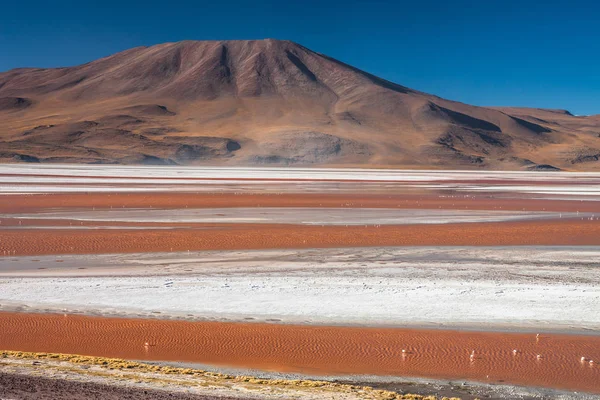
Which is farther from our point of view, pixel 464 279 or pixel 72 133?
pixel 72 133

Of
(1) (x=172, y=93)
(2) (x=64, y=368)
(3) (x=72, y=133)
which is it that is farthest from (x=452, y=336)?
(1) (x=172, y=93)

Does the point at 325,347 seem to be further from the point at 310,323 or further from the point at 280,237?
the point at 280,237

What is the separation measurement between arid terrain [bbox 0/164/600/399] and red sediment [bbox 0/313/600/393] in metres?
0.03

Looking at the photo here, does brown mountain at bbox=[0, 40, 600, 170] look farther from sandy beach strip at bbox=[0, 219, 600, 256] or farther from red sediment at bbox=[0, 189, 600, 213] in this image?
sandy beach strip at bbox=[0, 219, 600, 256]

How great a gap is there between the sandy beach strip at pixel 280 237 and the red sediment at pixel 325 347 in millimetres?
6828

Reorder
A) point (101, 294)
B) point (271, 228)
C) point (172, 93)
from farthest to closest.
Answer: point (172, 93) < point (271, 228) < point (101, 294)

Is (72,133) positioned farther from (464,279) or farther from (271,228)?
(464,279)

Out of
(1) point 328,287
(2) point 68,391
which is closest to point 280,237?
(1) point 328,287

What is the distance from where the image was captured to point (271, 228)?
21234 mm

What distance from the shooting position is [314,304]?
11203mm

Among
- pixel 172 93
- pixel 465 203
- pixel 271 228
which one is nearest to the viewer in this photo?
pixel 271 228

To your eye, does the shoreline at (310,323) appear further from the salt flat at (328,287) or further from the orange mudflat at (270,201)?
the orange mudflat at (270,201)

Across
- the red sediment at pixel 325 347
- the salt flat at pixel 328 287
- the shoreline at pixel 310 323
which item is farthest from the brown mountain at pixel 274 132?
the red sediment at pixel 325 347

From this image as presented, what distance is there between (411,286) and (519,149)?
162 metres
